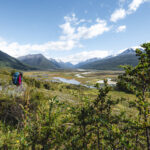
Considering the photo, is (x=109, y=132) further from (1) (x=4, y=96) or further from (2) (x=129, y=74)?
(1) (x=4, y=96)

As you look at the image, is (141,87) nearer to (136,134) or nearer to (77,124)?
(136,134)

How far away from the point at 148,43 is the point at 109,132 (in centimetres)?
266

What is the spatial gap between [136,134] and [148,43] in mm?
2475

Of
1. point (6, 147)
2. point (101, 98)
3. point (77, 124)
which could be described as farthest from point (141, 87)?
point (6, 147)

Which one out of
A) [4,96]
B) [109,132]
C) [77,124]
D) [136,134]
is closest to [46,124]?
[77,124]

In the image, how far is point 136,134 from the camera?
2768mm

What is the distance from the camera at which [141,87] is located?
2.98m

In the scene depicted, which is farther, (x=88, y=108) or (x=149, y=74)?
(x=88, y=108)

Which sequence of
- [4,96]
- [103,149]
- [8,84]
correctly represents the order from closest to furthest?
[103,149], [4,96], [8,84]

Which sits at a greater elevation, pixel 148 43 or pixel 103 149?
pixel 148 43

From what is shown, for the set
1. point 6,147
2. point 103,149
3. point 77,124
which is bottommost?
point 6,147

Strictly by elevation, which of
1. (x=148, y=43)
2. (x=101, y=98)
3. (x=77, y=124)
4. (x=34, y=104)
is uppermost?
(x=148, y=43)

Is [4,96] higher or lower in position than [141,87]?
lower

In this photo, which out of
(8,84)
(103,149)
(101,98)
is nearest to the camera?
(101,98)
